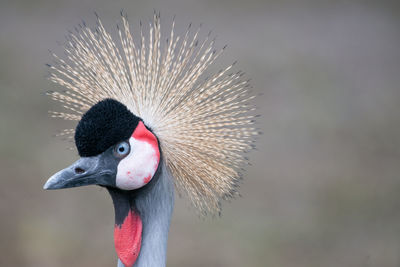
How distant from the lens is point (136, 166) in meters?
1.09

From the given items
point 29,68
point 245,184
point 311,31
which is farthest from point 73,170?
point 311,31

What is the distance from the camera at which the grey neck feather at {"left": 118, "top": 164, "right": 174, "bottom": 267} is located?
1.17 meters

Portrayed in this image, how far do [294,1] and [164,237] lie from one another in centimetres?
359

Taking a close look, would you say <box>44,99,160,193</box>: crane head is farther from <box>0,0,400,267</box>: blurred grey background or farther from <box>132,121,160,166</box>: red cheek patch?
<box>0,0,400,267</box>: blurred grey background

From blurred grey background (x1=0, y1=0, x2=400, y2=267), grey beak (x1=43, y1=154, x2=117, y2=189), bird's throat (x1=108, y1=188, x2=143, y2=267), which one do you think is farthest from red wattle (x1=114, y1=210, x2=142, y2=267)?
blurred grey background (x1=0, y1=0, x2=400, y2=267)

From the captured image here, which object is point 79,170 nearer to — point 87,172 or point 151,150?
point 87,172

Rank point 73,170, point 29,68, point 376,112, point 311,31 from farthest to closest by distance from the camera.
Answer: point 311,31 → point 29,68 → point 376,112 → point 73,170

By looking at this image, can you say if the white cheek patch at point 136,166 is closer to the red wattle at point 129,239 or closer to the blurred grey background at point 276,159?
the red wattle at point 129,239

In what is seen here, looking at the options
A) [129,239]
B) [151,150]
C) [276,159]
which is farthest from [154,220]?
[276,159]

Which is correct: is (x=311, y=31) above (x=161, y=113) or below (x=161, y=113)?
above

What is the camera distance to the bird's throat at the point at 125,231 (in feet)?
3.77

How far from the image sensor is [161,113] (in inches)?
47.3

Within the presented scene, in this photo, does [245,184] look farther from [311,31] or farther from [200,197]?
[311,31]

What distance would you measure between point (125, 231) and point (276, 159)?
199 cm
